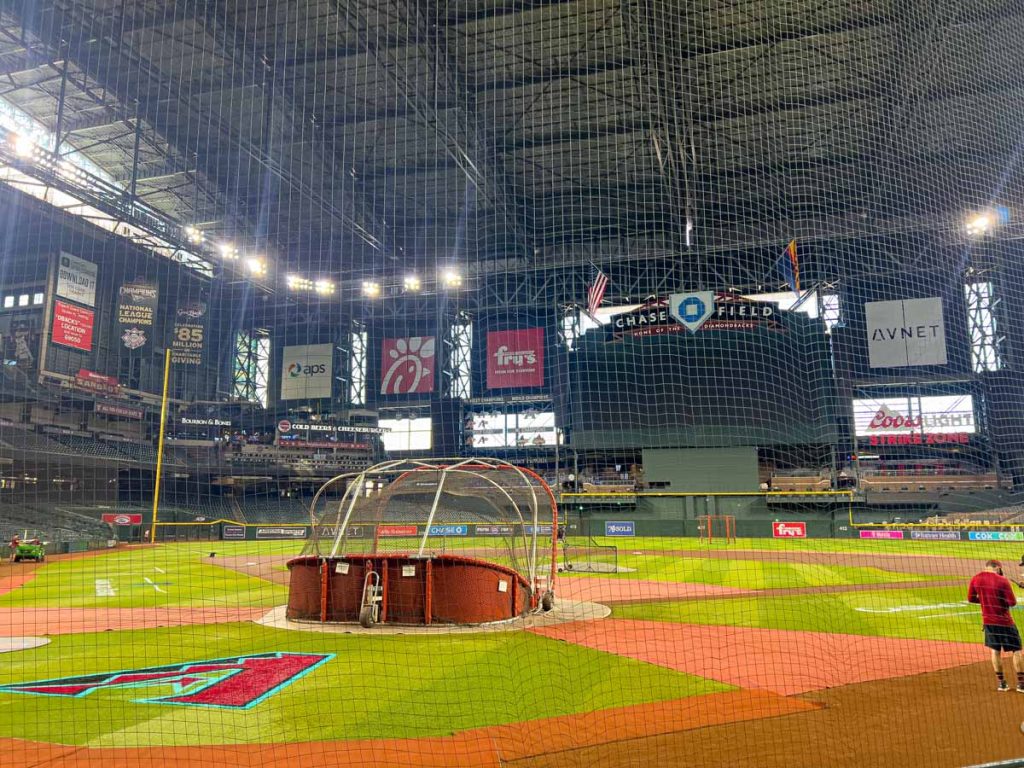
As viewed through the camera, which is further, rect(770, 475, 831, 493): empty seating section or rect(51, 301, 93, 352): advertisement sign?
rect(770, 475, 831, 493): empty seating section

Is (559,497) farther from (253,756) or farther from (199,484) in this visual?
(253,756)

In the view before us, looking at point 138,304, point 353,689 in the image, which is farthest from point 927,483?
point 138,304

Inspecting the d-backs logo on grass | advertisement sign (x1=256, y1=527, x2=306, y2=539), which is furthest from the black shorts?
advertisement sign (x1=256, y1=527, x2=306, y2=539)

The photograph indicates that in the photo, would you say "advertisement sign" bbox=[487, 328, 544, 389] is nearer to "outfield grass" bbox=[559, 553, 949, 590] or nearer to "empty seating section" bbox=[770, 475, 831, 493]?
"empty seating section" bbox=[770, 475, 831, 493]

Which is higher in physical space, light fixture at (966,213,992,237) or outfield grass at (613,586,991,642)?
light fixture at (966,213,992,237)

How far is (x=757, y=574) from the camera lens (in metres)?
17.7

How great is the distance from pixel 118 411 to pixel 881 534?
4118 centimetres

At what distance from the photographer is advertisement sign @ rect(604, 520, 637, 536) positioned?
114 feet

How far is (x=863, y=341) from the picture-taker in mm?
42281

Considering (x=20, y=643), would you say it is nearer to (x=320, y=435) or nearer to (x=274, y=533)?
(x=274, y=533)

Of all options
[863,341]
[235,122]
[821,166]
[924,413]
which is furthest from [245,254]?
[924,413]

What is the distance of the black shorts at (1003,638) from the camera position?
6.71 m

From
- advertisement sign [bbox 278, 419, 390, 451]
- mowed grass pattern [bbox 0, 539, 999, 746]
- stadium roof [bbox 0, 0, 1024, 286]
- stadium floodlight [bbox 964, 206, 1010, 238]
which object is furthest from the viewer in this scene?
advertisement sign [bbox 278, 419, 390, 451]

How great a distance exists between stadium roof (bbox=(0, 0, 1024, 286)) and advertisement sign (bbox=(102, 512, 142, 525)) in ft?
51.2
